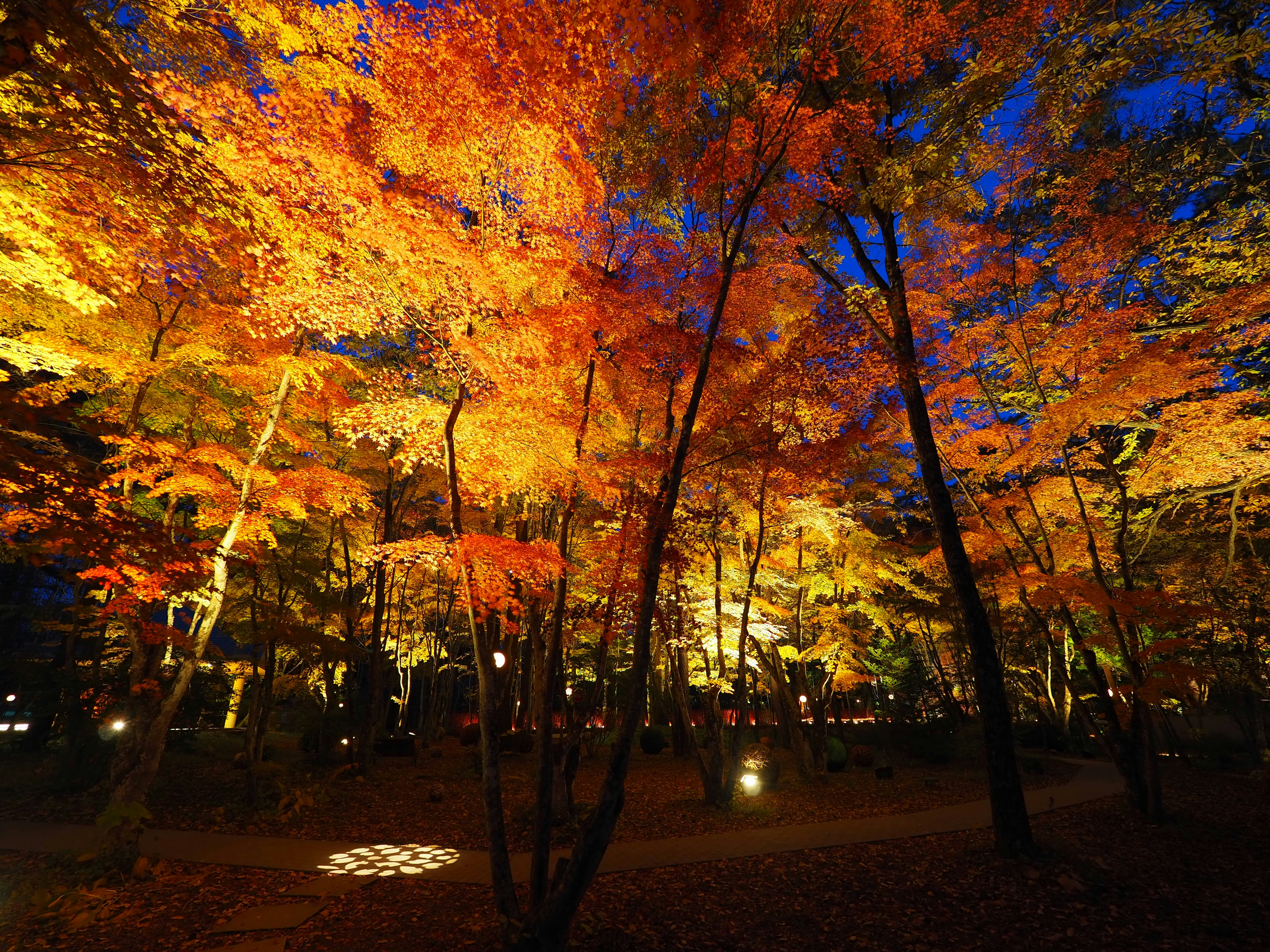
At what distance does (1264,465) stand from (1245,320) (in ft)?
9.52

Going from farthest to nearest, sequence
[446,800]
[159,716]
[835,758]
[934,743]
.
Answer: [934,743] < [835,758] < [446,800] < [159,716]

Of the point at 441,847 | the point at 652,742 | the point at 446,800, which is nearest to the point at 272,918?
the point at 441,847

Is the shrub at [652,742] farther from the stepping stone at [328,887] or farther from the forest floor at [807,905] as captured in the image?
the stepping stone at [328,887]

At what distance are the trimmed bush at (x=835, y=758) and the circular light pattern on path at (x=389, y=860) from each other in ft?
40.0

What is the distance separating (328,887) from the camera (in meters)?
7.11

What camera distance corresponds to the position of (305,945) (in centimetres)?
550

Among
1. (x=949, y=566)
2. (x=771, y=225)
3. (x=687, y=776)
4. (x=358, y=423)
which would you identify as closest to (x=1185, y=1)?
(x=771, y=225)

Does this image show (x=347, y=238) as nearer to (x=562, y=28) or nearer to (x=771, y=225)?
(x=562, y=28)

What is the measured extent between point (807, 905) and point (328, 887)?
6.50 meters

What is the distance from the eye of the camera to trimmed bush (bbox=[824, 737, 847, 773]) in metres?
16.3

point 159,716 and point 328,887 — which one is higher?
point 159,716

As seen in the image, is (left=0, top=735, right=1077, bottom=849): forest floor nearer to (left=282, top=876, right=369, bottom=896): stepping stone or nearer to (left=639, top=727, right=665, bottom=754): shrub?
(left=282, top=876, right=369, bottom=896): stepping stone

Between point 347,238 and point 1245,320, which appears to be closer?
point 347,238

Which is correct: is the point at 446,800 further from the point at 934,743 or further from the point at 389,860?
the point at 934,743
